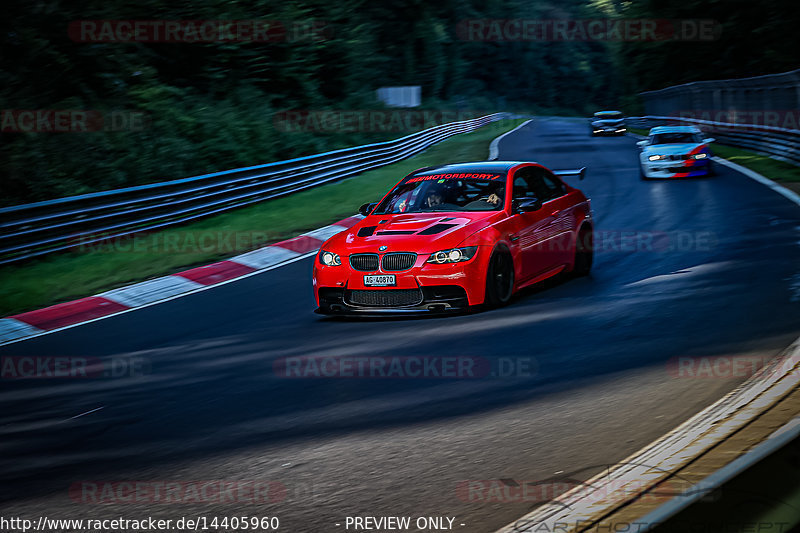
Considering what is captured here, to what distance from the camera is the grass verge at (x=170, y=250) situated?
43.4 feet

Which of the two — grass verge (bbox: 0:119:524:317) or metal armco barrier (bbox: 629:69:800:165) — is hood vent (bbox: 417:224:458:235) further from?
metal armco barrier (bbox: 629:69:800:165)

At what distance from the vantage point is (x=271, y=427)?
5.95m

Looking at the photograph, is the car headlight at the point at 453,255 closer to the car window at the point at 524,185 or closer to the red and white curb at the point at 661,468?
the car window at the point at 524,185

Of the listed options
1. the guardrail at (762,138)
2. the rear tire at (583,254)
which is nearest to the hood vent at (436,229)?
the rear tire at (583,254)

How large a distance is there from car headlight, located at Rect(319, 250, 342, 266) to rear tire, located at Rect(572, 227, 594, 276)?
3.13 meters

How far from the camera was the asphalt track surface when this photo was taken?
15.7 ft

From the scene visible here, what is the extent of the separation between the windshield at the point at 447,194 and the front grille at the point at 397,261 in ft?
3.86

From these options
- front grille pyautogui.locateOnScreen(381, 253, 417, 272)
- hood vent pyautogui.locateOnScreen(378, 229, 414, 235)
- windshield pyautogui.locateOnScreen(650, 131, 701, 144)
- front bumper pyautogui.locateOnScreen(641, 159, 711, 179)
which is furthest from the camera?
windshield pyautogui.locateOnScreen(650, 131, 701, 144)

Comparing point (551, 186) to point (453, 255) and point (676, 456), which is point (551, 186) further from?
point (676, 456)

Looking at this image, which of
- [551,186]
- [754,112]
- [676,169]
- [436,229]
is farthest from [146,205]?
[754,112]

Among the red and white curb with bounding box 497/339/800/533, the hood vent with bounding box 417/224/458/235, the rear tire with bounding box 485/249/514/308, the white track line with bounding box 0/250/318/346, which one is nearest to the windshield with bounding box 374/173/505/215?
the hood vent with bounding box 417/224/458/235

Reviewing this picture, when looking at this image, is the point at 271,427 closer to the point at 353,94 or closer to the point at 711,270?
the point at 711,270

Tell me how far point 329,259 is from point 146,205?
8762mm

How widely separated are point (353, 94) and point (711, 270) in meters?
37.8
